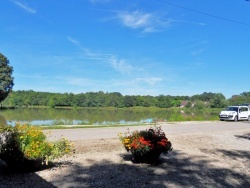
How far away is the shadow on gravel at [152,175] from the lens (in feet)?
20.3

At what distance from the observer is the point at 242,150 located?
11758mm

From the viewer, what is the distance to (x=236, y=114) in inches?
1206

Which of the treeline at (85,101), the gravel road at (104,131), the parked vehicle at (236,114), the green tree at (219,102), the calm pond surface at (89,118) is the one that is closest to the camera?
the gravel road at (104,131)

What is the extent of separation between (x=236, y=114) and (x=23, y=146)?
28217 mm

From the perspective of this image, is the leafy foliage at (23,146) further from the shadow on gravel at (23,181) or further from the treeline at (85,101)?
the treeline at (85,101)

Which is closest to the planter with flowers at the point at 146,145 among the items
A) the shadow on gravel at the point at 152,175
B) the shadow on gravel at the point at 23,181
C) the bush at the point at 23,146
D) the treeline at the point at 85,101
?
the shadow on gravel at the point at 152,175

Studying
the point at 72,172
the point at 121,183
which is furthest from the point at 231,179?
the point at 72,172

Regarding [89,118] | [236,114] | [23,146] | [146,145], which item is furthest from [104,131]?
[89,118]

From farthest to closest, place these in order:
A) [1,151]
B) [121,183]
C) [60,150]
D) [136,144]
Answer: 1. [136,144]
2. [60,150]
3. [1,151]
4. [121,183]

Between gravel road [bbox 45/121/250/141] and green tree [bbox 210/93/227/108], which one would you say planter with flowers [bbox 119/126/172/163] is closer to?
gravel road [bbox 45/121/250/141]

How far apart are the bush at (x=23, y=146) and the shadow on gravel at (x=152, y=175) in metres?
0.75

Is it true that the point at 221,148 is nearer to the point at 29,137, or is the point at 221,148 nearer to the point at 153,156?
the point at 153,156

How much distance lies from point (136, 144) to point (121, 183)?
1930mm

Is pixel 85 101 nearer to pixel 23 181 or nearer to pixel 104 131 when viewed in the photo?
pixel 104 131
